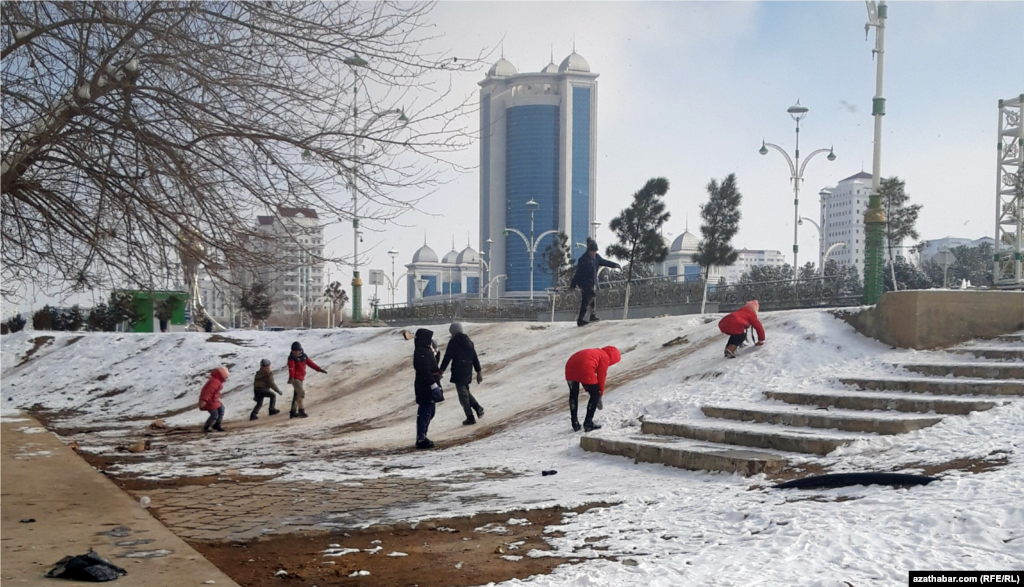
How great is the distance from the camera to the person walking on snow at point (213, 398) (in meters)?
16.6

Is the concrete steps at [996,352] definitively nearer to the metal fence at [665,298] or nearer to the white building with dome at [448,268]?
the metal fence at [665,298]

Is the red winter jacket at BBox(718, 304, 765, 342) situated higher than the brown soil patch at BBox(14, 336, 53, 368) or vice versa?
the red winter jacket at BBox(718, 304, 765, 342)

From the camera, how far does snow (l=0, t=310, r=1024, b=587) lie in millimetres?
5441

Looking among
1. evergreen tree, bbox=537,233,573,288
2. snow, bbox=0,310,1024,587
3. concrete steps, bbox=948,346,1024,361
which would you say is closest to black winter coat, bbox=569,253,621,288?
snow, bbox=0,310,1024,587

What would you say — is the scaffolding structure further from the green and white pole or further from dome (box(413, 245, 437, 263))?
dome (box(413, 245, 437, 263))

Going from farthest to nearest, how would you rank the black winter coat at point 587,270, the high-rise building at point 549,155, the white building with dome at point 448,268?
the white building with dome at point 448,268
the high-rise building at point 549,155
the black winter coat at point 587,270

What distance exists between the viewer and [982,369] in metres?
11.0

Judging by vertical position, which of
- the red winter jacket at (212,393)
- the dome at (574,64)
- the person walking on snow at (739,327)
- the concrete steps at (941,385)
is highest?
the dome at (574,64)

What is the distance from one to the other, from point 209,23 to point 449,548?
4.64 meters

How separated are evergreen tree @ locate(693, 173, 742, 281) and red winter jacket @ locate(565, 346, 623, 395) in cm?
2678

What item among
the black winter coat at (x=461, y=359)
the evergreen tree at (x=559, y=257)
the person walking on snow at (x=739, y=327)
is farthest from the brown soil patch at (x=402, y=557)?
the evergreen tree at (x=559, y=257)

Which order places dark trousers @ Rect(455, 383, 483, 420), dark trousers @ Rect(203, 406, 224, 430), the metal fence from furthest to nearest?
the metal fence
dark trousers @ Rect(203, 406, 224, 430)
dark trousers @ Rect(455, 383, 483, 420)

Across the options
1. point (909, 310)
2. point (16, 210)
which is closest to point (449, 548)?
point (16, 210)

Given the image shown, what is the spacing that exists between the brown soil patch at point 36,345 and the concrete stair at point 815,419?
27.4m
